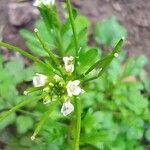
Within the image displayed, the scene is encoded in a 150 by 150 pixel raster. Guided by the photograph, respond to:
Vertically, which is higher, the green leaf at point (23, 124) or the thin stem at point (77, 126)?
the thin stem at point (77, 126)

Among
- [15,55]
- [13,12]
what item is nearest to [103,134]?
[15,55]

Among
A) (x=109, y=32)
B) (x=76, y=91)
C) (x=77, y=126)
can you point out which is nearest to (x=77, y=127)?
(x=77, y=126)

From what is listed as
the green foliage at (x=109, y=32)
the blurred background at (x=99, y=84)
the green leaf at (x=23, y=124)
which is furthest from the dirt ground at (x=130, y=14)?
the green leaf at (x=23, y=124)

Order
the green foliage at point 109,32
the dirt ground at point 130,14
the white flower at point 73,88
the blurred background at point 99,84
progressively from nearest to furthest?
the white flower at point 73,88 < the blurred background at point 99,84 < the green foliage at point 109,32 < the dirt ground at point 130,14

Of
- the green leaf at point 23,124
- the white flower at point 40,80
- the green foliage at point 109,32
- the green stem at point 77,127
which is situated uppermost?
the green foliage at point 109,32

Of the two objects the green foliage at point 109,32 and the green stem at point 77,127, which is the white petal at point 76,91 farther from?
the green foliage at point 109,32

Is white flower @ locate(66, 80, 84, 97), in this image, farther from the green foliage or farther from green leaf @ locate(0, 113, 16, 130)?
the green foliage

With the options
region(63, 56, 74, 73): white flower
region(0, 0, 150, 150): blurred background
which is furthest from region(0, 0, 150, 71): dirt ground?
region(63, 56, 74, 73): white flower
